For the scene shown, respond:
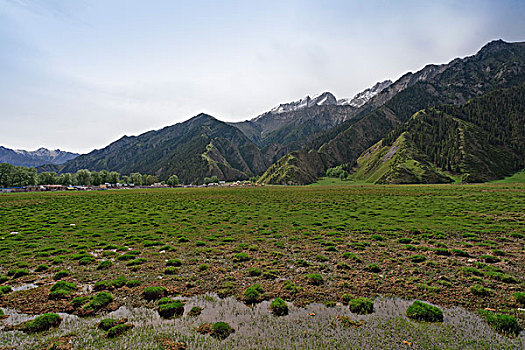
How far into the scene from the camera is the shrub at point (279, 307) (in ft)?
35.5

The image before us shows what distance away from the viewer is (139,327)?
9.72 m

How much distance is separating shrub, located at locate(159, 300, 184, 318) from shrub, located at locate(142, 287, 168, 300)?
1.39 metres

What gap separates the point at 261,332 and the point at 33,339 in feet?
27.7

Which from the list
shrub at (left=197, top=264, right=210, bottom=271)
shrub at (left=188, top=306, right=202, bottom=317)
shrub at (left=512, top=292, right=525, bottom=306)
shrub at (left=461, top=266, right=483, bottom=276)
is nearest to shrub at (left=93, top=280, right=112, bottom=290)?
shrub at (left=197, top=264, right=210, bottom=271)

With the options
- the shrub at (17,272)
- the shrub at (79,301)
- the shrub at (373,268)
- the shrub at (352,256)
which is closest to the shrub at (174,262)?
the shrub at (79,301)

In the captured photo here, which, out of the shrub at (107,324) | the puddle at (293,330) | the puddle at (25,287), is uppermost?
the shrub at (107,324)

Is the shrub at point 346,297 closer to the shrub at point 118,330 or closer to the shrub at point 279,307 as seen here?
the shrub at point 279,307

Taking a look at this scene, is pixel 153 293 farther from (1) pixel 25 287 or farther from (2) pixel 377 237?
(2) pixel 377 237

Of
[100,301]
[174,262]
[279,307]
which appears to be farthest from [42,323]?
[279,307]

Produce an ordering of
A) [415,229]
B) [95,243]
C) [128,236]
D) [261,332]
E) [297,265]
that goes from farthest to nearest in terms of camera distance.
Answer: [415,229]
[128,236]
[95,243]
[297,265]
[261,332]

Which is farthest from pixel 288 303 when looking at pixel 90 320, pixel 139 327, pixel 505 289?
pixel 505 289

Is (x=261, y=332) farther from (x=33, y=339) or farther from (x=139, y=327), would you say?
(x=33, y=339)

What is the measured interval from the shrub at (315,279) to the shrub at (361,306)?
8.82 feet

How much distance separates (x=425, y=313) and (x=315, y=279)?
551 cm
